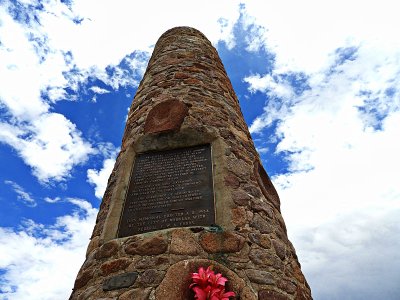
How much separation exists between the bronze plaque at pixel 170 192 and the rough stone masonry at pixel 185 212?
0.04 ft

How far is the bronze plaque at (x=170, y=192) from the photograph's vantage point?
2.90 meters

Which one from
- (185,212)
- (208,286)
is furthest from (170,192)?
(208,286)

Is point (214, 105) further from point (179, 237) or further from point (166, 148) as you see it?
point (179, 237)

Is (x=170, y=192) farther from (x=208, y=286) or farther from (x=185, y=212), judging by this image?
(x=208, y=286)

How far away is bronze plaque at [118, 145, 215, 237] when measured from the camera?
2.90m

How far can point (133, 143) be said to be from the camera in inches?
149

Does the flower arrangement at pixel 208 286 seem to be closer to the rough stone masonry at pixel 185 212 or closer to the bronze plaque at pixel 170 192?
the rough stone masonry at pixel 185 212

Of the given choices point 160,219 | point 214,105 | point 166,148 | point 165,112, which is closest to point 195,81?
point 214,105

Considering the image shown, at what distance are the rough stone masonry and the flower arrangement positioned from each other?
0.32ft

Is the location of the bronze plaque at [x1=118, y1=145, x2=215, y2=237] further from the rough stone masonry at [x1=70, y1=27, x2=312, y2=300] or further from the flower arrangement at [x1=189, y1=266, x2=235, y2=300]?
the flower arrangement at [x1=189, y1=266, x2=235, y2=300]

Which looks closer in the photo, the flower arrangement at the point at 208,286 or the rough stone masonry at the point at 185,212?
the flower arrangement at the point at 208,286

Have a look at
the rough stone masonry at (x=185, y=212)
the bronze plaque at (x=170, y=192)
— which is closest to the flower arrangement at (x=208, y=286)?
the rough stone masonry at (x=185, y=212)

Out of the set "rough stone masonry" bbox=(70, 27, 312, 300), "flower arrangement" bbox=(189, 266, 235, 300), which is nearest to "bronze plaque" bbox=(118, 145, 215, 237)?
"rough stone masonry" bbox=(70, 27, 312, 300)

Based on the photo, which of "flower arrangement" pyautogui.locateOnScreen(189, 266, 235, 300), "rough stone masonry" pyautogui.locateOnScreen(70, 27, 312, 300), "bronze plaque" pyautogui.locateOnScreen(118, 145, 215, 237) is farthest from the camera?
"bronze plaque" pyautogui.locateOnScreen(118, 145, 215, 237)
